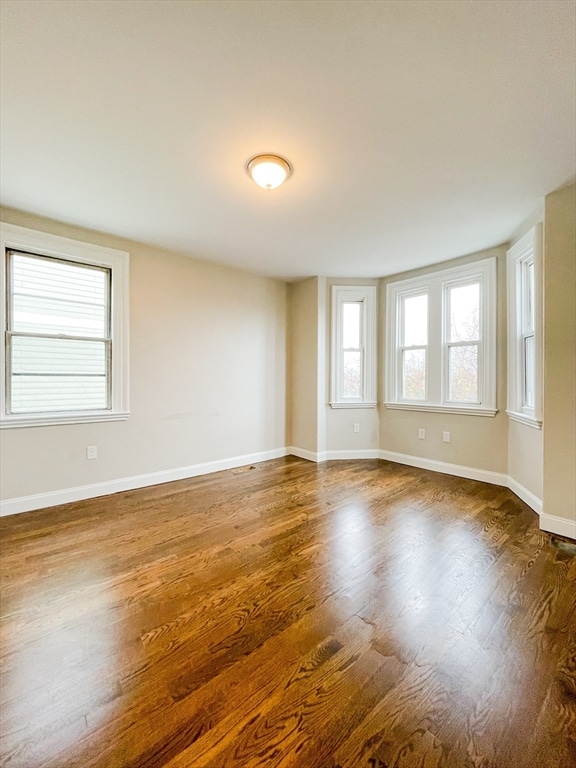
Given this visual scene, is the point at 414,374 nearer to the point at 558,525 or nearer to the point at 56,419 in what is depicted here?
the point at 558,525

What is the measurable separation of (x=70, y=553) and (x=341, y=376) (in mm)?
3565

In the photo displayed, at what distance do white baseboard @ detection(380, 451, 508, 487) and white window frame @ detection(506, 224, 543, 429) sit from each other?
718mm

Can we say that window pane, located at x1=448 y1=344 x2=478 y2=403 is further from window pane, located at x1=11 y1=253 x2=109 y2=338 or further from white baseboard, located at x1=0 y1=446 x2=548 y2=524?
window pane, located at x1=11 y1=253 x2=109 y2=338

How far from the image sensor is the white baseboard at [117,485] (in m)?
2.85

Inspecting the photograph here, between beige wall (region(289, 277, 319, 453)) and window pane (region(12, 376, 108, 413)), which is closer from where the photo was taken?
window pane (region(12, 376, 108, 413))

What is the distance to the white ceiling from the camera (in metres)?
1.32

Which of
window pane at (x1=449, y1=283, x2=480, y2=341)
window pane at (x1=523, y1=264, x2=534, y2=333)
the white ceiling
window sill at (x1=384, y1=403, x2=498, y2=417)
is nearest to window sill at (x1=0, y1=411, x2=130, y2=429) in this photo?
the white ceiling

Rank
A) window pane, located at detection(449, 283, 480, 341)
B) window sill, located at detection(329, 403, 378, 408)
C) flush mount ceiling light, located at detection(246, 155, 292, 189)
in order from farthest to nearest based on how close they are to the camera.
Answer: window sill, located at detection(329, 403, 378, 408) < window pane, located at detection(449, 283, 480, 341) < flush mount ceiling light, located at detection(246, 155, 292, 189)

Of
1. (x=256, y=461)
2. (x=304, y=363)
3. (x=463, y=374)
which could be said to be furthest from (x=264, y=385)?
Answer: (x=463, y=374)

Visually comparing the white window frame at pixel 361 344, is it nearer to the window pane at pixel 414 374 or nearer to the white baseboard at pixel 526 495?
the window pane at pixel 414 374

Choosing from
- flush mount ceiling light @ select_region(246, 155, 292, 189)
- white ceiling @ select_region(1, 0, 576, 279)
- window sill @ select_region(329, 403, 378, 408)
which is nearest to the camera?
white ceiling @ select_region(1, 0, 576, 279)

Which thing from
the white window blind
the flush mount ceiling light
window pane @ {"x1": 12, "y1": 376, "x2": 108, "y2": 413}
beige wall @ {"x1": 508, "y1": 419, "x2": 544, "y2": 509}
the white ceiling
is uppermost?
the white ceiling

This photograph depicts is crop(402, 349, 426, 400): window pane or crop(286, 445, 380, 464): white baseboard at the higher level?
crop(402, 349, 426, 400): window pane

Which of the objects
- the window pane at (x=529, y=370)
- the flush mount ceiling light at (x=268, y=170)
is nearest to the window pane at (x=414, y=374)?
the window pane at (x=529, y=370)
